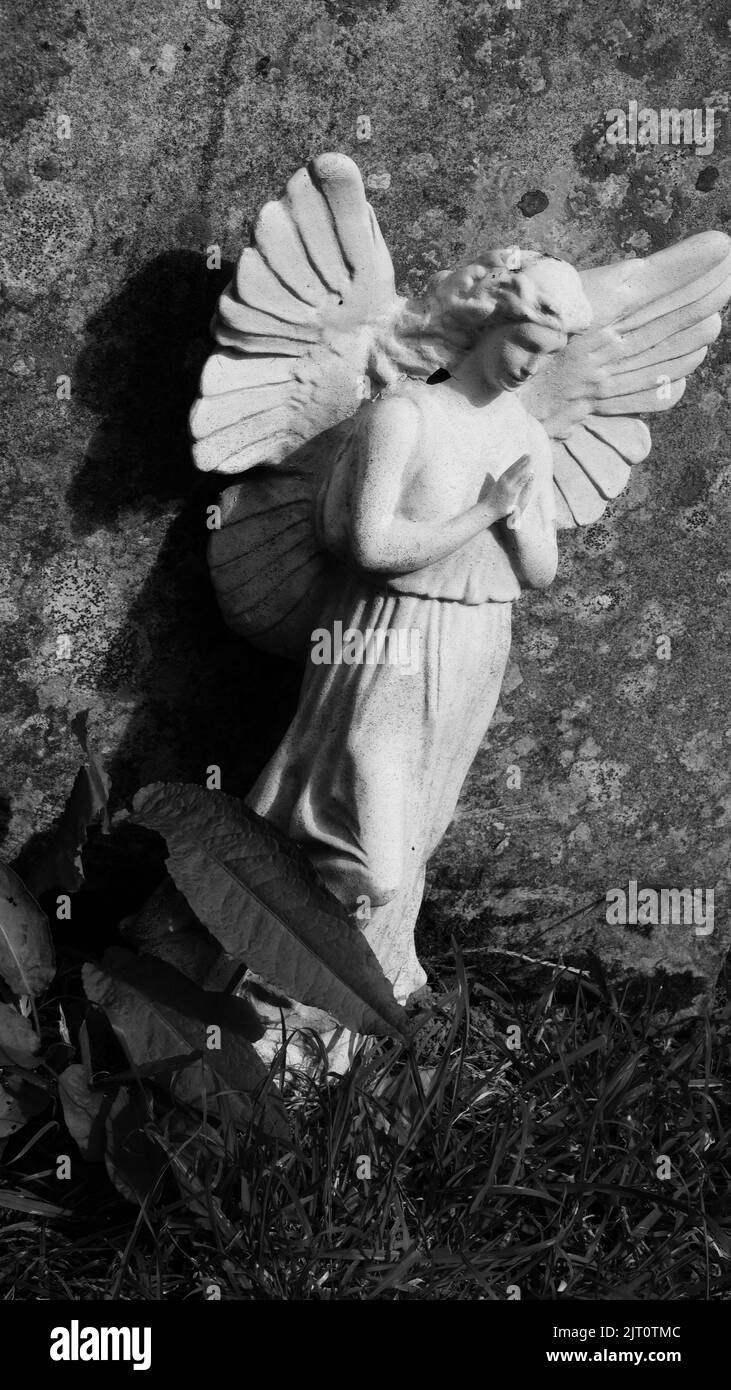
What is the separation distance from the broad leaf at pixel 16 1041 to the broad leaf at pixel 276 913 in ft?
1.47

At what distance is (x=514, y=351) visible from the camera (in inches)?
97.4

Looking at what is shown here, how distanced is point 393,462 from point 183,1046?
1137mm

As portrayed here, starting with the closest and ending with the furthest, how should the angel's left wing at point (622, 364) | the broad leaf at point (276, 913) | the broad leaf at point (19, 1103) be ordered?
the broad leaf at point (276, 913) < the broad leaf at point (19, 1103) < the angel's left wing at point (622, 364)

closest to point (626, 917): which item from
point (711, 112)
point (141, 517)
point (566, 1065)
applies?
point (566, 1065)

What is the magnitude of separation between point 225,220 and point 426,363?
1.75 feet

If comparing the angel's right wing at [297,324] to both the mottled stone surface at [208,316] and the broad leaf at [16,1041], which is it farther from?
the broad leaf at [16,1041]

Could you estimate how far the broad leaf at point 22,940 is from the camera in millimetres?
2748

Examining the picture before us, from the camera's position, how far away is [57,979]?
3088 millimetres

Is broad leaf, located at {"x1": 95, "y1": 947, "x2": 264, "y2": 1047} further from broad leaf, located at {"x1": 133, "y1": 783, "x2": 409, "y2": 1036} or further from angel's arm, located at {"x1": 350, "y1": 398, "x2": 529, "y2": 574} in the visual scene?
angel's arm, located at {"x1": 350, "y1": 398, "x2": 529, "y2": 574}

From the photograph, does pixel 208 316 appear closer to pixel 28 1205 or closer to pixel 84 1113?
pixel 84 1113

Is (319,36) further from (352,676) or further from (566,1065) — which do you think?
(566,1065)

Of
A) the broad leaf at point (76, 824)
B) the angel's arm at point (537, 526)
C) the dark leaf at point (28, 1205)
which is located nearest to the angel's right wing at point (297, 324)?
the angel's arm at point (537, 526)

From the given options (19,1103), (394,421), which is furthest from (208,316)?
(19,1103)

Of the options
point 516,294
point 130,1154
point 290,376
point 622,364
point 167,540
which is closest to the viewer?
point 516,294
